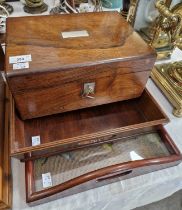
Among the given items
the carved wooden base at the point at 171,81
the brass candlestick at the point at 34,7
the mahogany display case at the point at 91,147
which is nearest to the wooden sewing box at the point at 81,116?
the mahogany display case at the point at 91,147

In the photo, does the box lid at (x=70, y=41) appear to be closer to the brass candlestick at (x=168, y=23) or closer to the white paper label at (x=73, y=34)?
the white paper label at (x=73, y=34)

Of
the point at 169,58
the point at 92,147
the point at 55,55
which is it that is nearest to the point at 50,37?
the point at 55,55

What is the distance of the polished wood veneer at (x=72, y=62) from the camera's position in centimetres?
50

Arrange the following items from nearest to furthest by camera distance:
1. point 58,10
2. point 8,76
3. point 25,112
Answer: point 8,76 < point 25,112 < point 58,10

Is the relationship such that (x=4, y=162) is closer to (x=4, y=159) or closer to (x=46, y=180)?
(x=4, y=159)

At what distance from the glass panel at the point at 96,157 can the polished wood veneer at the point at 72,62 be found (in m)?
0.14

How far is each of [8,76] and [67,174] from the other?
0.30 metres

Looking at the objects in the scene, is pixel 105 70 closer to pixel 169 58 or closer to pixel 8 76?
pixel 8 76

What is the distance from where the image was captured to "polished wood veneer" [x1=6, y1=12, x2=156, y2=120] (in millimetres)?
497

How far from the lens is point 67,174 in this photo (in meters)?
0.56

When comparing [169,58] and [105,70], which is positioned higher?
[105,70]

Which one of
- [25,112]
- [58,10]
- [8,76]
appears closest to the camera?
[8,76]

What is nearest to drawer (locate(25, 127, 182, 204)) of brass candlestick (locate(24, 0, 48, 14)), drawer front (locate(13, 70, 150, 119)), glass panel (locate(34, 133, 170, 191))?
glass panel (locate(34, 133, 170, 191))

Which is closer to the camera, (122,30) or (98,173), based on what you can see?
(98,173)
